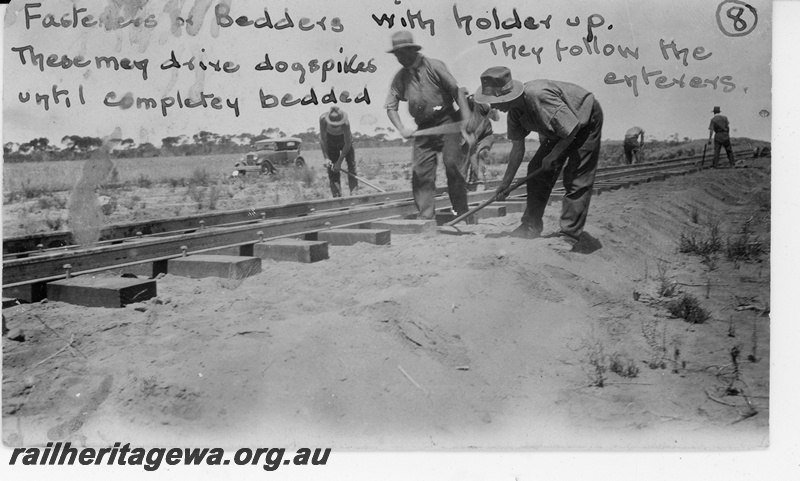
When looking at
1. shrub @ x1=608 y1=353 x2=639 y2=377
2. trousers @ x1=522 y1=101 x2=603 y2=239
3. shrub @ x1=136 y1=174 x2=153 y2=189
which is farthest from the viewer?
shrub @ x1=136 y1=174 x2=153 y2=189

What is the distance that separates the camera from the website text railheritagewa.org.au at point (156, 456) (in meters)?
5.66

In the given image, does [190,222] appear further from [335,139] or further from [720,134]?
[720,134]

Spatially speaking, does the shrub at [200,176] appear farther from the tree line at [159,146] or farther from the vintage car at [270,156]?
the vintage car at [270,156]

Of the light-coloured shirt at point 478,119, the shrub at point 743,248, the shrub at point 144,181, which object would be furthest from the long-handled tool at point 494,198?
the shrub at point 144,181

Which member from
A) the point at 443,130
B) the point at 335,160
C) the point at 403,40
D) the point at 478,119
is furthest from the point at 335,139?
the point at 478,119

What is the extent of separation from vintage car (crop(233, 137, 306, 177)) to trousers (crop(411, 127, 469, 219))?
1228 mm

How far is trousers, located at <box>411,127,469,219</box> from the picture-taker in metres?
7.53

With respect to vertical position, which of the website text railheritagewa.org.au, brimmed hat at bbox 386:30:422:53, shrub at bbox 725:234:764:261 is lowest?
the website text railheritagewa.org.au

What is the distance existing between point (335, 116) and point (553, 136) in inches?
81.7

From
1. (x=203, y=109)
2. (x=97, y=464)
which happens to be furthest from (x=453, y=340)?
(x=203, y=109)

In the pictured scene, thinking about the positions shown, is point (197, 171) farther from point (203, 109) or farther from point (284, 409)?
point (284, 409)

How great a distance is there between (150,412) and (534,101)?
4080 mm

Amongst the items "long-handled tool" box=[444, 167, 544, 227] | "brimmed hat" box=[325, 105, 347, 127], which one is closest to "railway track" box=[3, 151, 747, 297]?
"long-handled tool" box=[444, 167, 544, 227]

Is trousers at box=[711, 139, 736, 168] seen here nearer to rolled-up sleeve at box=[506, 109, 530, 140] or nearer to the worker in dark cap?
the worker in dark cap
